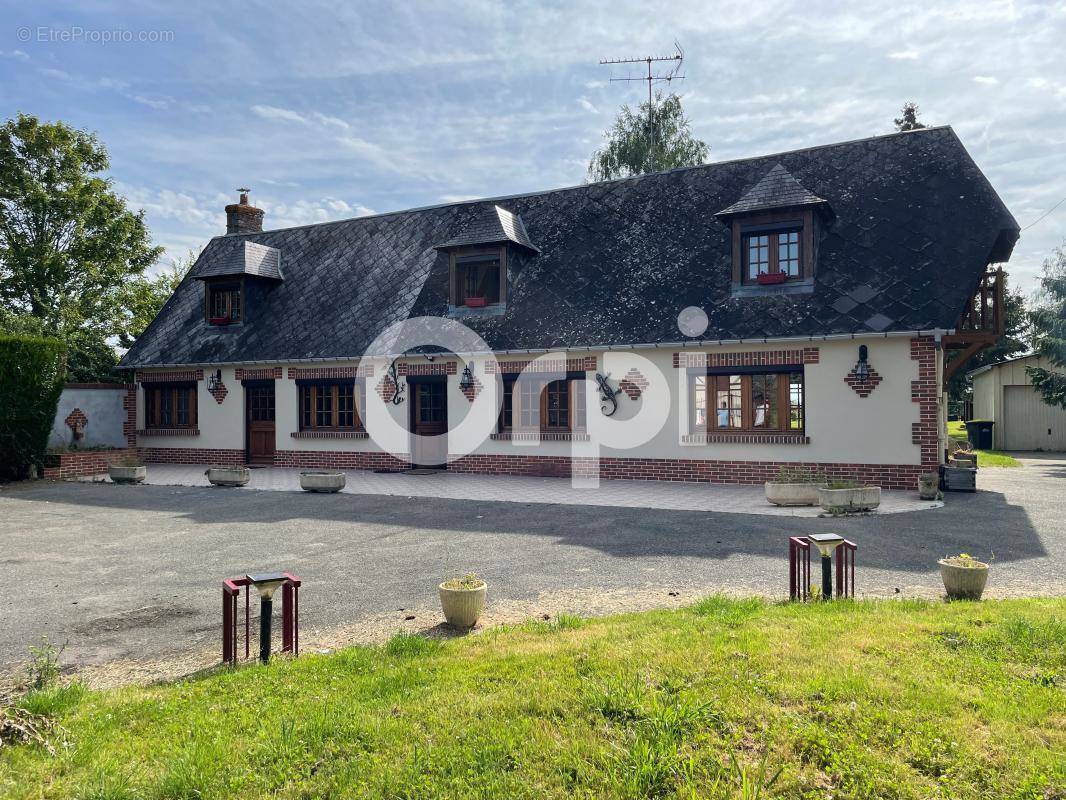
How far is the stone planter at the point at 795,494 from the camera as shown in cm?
1128

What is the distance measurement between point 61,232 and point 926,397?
29.5m

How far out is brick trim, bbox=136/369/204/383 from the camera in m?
19.3

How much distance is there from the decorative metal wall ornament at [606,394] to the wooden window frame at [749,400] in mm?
1593

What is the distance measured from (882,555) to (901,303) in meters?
6.81

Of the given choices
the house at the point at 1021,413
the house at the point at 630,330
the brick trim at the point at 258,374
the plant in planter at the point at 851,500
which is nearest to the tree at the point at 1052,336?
the house at the point at 1021,413

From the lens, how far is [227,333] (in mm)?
19750

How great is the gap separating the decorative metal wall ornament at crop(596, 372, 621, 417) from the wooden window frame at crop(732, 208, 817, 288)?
11.3 ft

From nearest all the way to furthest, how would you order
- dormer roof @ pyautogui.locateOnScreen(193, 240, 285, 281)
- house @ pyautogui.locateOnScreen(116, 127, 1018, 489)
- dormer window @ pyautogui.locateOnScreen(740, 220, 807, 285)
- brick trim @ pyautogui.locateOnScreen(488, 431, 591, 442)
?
house @ pyautogui.locateOnScreen(116, 127, 1018, 489)
dormer window @ pyautogui.locateOnScreen(740, 220, 807, 285)
brick trim @ pyautogui.locateOnScreen(488, 431, 591, 442)
dormer roof @ pyautogui.locateOnScreen(193, 240, 285, 281)

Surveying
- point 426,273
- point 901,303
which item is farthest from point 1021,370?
point 426,273

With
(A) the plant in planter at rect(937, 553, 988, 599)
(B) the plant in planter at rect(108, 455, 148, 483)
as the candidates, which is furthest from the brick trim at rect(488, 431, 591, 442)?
(A) the plant in planter at rect(937, 553, 988, 599)

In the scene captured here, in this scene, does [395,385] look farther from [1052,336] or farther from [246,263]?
[1052,336]

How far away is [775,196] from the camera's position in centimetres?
1448

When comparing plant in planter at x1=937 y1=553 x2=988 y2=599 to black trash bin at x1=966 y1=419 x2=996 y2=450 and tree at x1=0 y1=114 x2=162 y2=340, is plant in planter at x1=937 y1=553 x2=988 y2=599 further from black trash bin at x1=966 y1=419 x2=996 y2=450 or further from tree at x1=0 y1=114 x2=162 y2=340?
tree at x1=0 y1=114 x2=162 y2=340

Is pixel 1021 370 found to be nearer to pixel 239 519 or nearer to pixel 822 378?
pixel 822 378
